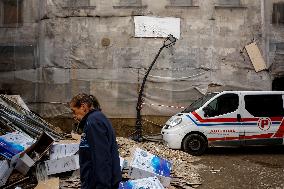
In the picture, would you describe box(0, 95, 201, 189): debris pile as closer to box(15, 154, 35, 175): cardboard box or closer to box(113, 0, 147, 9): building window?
box(15, 154, 35, 175): cardboard box

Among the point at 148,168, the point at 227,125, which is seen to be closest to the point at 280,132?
the point at 227,125

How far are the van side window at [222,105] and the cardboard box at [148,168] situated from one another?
4.15 metres

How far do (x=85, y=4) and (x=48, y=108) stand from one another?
4.81m

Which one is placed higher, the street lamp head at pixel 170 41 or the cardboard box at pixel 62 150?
the street lamp head at pixel 170 41

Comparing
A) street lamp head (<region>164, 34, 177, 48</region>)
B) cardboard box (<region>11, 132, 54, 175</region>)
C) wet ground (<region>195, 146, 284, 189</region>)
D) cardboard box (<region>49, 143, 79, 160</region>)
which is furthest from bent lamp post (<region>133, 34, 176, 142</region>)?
cardboard box (<region>11, 132, 54, 175</region>)

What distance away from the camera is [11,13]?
17.0 metres

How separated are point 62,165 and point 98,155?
3.46m

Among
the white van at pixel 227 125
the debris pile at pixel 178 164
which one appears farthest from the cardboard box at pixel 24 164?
the white van at pixel 227 125

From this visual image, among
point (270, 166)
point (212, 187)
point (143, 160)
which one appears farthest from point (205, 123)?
point (143, 160)

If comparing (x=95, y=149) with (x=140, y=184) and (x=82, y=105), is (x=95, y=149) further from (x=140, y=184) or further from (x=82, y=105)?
(x=140, y=184)

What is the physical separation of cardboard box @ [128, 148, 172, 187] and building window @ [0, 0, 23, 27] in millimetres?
11663

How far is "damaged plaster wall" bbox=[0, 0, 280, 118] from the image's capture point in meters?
16.0

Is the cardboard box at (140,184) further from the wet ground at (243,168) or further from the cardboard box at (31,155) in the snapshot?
the wet ground at (243,168)

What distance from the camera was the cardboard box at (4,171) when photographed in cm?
611
